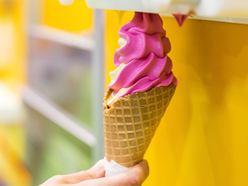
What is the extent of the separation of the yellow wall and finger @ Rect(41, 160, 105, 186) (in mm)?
198

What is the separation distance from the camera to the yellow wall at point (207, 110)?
0.69 m

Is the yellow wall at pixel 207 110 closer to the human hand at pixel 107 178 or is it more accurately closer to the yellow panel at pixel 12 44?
the human hand at pixel 107 178

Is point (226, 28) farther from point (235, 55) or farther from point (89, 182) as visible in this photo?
point (89, 182)

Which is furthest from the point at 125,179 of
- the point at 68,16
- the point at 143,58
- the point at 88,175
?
the point at 68,16

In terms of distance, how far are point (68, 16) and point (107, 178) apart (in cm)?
193

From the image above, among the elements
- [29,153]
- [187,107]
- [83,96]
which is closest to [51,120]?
[83,96]

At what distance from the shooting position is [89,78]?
2061mm

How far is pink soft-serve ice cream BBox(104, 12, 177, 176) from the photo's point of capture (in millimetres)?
677

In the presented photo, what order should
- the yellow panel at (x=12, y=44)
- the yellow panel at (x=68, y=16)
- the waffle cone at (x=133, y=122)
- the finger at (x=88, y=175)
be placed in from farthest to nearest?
the yellow panel at (x=12, y=44) → the yellow panel at (x=68, y=16) → the finger at (x=88, y=175) → the waffle cone at (x=133, y=122)

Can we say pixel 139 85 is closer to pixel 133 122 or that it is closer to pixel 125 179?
pixel 133 122

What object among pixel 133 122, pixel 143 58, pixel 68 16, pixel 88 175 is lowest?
pixel 88 175

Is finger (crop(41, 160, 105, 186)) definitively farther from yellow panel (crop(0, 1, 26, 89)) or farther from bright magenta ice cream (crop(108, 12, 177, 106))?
yellow panel (crop(0, 1, 26, 89))

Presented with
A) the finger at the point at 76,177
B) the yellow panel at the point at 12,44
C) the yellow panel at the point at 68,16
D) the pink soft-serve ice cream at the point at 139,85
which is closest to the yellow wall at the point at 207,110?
the pink soft-serve ice cream at the point at 139,85

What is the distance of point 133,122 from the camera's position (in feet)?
2.27
